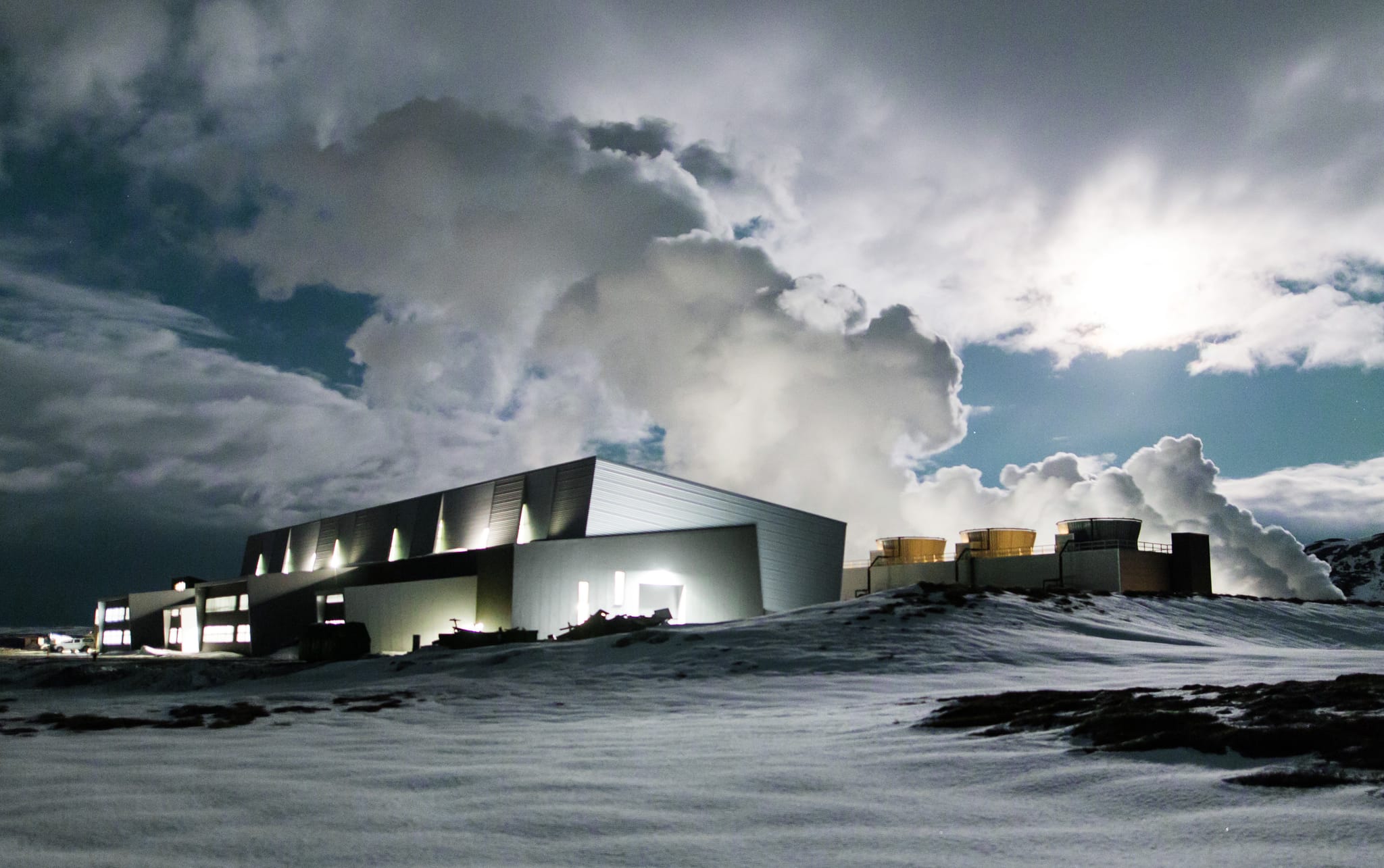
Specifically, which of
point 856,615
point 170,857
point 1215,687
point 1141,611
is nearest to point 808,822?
point 170,857

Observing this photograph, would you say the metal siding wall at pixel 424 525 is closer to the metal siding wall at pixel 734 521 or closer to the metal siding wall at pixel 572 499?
the metal siding wall at pixel 572 499

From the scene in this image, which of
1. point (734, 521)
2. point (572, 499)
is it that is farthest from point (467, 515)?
point (734, 521)

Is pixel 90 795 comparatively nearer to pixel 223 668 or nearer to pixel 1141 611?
pixel 223 668

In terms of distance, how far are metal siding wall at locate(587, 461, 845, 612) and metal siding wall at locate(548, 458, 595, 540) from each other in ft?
0.91

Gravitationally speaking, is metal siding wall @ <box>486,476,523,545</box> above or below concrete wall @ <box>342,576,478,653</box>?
above

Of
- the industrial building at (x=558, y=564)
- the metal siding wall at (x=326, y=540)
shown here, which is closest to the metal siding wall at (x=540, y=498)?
the industrial building at (x=558, y=564)

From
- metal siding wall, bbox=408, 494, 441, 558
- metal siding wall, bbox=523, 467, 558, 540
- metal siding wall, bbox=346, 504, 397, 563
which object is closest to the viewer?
metal siding wall, bbox=523, 467, 558, 540

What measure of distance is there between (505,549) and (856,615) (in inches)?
621

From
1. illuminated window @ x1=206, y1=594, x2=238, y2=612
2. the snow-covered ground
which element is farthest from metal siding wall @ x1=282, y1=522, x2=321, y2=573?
the snow-covered ground

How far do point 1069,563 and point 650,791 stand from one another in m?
50.7

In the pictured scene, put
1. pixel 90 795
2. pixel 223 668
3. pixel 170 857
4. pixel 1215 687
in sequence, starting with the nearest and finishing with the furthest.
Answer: pixel 170 857 → pixel 90 795 → pixel 1215 687 → pixel 223 668

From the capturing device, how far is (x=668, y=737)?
9305 mm

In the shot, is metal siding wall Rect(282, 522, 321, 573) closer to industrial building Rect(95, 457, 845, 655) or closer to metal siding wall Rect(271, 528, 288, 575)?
metal siding wall Rect(271, 528, 288, 575)

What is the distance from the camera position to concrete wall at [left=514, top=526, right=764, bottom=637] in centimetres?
3528
